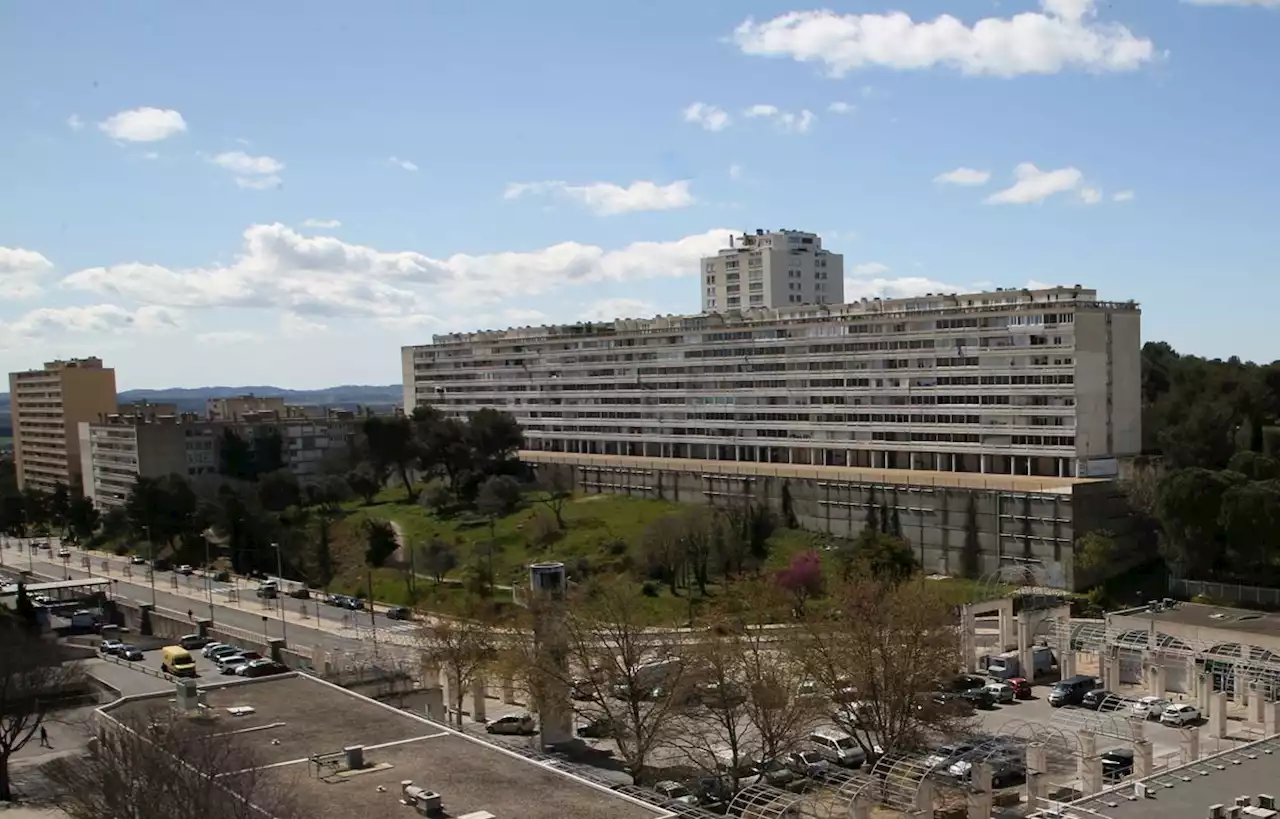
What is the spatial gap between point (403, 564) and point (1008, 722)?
4390cm

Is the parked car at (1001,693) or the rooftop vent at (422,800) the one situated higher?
the rooftop vent at (422,800)

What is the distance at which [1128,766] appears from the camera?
3047cm

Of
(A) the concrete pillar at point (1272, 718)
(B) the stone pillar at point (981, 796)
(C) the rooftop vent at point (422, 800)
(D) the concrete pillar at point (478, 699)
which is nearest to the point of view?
(C) the rooftop vent at point (422, 800)

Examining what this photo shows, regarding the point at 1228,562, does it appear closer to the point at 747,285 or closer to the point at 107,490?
the point at 747,285

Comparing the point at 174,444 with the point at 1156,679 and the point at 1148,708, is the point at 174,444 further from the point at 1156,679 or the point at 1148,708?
the point at 1148,708

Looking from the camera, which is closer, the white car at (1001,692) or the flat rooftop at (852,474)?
the white car at (1001,692)

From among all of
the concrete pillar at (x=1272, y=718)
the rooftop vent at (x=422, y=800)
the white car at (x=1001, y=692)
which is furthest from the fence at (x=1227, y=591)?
the rooftop vent at (x=422, y=800)

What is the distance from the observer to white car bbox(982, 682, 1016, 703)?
3859cm

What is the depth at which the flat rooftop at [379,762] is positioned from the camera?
70.5 ft

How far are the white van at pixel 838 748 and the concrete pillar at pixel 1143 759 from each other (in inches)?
268

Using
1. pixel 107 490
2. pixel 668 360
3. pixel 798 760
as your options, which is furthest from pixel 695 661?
pixel 107 490

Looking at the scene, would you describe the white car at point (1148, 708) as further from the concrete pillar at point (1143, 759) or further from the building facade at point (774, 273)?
the building facade at point (774, 273)

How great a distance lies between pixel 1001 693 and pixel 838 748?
8759 millimetres

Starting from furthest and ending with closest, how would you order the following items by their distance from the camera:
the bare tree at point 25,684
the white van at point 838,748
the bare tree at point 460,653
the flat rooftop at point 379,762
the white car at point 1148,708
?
the bare tree at point 460,653 → the white car at point 1148,708 → the bare tree at point 25,684 → the white van at point 838,748 → the flat rooftop at point 379,762
